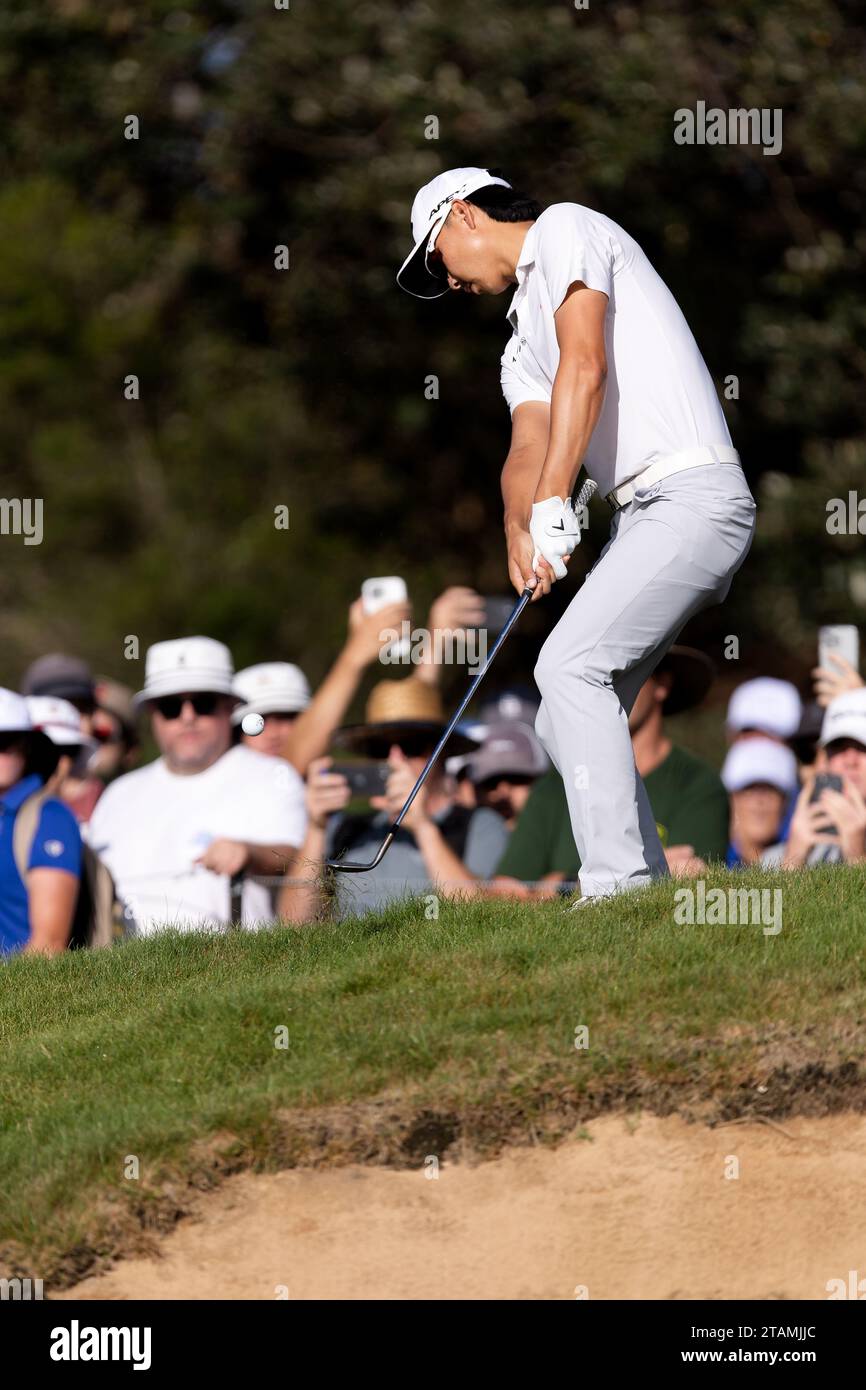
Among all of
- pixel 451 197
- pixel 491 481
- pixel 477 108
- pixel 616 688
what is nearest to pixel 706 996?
pixel 616 688

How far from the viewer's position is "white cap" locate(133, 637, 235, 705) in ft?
31.0

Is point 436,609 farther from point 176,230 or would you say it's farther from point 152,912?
point 176,230

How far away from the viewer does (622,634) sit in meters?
6.25

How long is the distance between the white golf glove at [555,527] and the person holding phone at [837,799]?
8.31ft

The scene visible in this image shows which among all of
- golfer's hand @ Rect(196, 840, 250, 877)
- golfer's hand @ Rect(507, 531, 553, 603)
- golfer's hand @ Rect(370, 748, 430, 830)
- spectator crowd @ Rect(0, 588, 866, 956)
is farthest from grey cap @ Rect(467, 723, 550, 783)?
golfer's hand @ Rect(507, 531, 553, 603)

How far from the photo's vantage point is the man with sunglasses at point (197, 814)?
8453mm

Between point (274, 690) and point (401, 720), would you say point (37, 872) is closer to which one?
point (401, 720)

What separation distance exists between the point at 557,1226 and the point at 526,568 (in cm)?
228

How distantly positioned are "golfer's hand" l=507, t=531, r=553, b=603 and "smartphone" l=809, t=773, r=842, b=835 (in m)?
2.77

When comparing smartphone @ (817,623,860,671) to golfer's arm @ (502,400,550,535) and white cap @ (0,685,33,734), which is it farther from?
white cap @ (0,685,33,734)

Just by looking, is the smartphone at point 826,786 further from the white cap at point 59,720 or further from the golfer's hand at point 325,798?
the white cap at point 59,720

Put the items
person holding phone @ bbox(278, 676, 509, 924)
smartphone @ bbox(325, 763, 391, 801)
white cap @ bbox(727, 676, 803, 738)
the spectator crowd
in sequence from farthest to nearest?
1. white cap @ bbox(727, 676, 803, 738)
2. smartphone @ bbox(325, 763, 391, 801)
3. person holding phone @ bbox(278, 676, 509, 924)
4. the spectator crowd

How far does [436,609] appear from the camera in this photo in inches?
384

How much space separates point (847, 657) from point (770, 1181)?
18.1 feet
